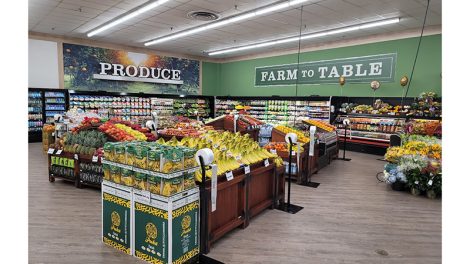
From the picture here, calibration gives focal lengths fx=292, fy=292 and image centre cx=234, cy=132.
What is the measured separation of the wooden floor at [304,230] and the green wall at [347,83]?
6084mm

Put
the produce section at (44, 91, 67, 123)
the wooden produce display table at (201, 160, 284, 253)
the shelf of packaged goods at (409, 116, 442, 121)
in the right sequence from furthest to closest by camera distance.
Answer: the produce section at (44, 91, 67, 123), the shelf of packaged goods at (409, 116, 442, 121), the wooden produce display table at (201, 160, 284, 253)

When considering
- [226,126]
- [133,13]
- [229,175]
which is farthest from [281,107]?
[229,175]

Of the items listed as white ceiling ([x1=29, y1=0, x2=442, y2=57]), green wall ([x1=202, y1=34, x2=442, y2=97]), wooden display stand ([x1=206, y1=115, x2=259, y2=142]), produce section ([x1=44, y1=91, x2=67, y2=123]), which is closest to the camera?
white ceiling ([x1=29, y1=0, x2=442, y2=57])

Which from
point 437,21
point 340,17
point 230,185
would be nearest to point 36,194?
point 230,185

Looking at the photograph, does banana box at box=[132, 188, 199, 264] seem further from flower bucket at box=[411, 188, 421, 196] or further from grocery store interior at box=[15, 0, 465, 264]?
flower bucket at box=[411, 188, 421, 196]

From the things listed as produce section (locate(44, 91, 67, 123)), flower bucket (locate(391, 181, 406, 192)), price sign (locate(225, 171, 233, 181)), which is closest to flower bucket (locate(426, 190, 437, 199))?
flower bucket (locate(391, 181, 406, 192))

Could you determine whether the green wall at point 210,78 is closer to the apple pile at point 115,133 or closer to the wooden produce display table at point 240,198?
the apple pile at point 115,133

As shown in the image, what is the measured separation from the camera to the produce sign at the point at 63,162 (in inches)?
228

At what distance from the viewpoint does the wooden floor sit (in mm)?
3248

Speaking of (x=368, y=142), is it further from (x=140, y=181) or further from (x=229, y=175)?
(x=140, y=181)

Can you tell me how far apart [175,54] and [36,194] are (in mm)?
11598

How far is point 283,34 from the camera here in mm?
11352

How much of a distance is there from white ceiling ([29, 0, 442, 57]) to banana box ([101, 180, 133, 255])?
6.13 m

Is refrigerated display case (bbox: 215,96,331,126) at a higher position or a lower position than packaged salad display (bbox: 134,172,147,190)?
higher
